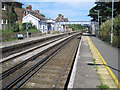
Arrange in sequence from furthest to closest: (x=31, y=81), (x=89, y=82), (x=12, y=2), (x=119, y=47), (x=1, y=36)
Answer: (x=12, y=2), (x=1, y=36), (x=119, y=47), (x=31, y=81), (x=89, y=82)

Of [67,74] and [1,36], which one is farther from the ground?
[1,36]

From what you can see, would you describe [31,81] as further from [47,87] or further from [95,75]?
[95,75]

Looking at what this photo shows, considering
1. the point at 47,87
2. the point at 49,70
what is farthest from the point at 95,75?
the point at 49,70

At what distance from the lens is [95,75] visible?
7.36m

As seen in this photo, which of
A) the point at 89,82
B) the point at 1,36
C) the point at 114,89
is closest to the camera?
the point at 114,89

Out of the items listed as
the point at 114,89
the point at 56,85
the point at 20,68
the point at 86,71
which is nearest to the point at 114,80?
the point at 114,89

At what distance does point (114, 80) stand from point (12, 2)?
3221cm

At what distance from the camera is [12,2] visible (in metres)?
33.8

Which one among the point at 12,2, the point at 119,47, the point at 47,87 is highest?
the point at 12,2

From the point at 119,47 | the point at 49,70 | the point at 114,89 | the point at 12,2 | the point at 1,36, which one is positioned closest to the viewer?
the point at 114,89

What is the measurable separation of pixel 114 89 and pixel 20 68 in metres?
6.16

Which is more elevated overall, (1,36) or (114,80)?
(1,36)

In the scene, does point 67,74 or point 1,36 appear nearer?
point 67,74

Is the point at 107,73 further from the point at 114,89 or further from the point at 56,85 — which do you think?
the point at 56,85
